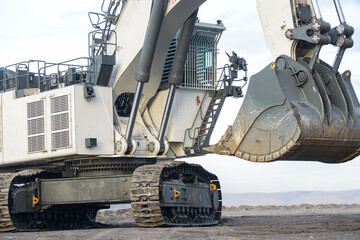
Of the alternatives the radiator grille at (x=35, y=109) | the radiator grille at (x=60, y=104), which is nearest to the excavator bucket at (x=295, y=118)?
the radiator grille at (x=60, y=104)

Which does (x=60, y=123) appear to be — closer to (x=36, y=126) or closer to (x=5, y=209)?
(x=36, y=126)

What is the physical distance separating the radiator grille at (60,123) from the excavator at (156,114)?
0.08ft

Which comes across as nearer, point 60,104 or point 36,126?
point 60,104

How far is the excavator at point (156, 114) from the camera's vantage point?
38.5 ft

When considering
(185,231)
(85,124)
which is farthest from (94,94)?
(185,231)

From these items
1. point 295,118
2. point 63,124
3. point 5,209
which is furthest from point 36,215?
point 295,118

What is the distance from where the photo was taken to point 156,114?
16.5m

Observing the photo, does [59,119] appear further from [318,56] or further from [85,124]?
[318,56]

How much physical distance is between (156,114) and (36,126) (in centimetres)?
294

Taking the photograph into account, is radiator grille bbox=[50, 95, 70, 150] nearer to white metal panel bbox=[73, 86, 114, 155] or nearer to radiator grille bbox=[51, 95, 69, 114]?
radiator grille bbox=[51, 95, 69, 114]

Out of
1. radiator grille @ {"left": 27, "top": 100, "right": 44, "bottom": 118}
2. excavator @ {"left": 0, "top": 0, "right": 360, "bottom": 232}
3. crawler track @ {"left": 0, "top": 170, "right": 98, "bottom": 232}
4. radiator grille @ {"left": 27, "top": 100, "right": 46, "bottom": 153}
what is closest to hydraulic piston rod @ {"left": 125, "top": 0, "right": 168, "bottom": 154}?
excavator @ {"left": 0, "top": 0, "right": 360, "bottom": 232}

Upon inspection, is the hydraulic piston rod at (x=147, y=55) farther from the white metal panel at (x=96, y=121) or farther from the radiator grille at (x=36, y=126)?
the radiator grille at (x=36, y=126)

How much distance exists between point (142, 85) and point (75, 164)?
102 inches

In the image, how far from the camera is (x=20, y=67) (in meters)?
17.0
